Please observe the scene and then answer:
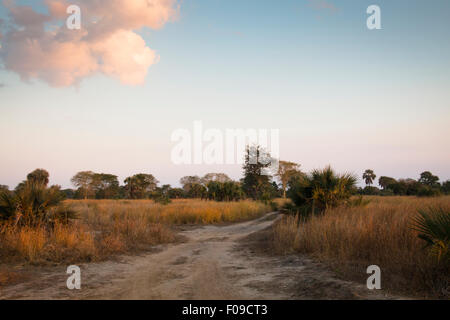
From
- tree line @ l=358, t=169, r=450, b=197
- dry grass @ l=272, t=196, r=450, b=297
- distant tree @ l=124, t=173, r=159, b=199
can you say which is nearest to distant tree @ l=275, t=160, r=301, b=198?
tree line @ l=358, t=169, r=450, b=197

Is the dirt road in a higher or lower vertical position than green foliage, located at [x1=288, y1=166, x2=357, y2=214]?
lower

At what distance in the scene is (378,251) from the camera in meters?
6.58

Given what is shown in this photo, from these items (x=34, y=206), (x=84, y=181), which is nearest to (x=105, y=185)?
(x=84, y=181)

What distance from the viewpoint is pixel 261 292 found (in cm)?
521

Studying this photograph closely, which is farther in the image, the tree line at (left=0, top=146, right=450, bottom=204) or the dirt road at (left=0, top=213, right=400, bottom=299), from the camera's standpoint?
the tree line at (left=0, top=146, right=450, bottom=204)

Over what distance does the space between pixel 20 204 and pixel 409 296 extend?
11.5 m

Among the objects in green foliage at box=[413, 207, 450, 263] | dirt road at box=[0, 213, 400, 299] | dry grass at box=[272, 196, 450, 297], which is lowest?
dirt road at box=[0, 213, 400, 299]

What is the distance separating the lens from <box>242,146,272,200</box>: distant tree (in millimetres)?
43281

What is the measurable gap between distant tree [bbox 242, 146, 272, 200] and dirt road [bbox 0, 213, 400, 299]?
34419 mm

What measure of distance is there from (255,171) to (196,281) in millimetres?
37661

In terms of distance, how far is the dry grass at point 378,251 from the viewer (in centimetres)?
475

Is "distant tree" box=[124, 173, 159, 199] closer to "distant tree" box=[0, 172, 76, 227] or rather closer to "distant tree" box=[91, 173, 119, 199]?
"distant tree" box=[91, 173, 119, 199]

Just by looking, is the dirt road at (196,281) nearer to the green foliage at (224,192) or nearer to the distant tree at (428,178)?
the green foliage at (224,192)
